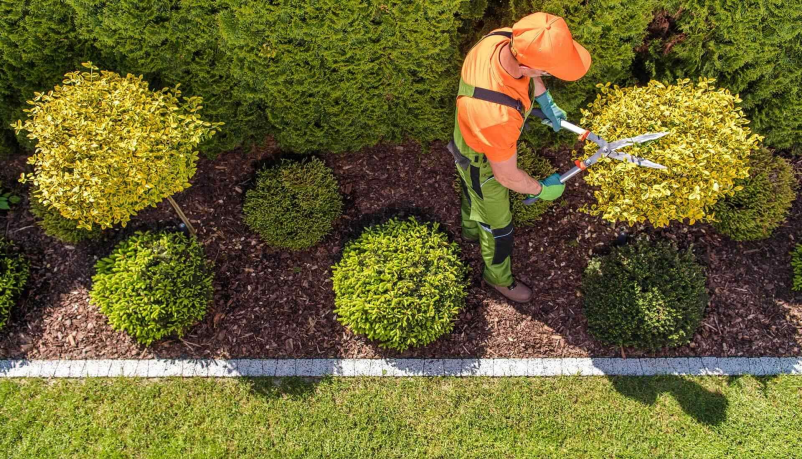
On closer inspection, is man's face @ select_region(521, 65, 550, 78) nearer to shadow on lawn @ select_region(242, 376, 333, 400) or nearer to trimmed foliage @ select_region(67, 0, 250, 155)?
trimmed foliage @ select_region(67, 0, 250, 155)

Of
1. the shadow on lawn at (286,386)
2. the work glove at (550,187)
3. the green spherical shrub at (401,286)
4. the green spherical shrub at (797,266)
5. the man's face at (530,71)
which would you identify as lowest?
the shadow on lawn at (286,386)

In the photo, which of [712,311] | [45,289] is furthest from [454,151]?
[45,289]

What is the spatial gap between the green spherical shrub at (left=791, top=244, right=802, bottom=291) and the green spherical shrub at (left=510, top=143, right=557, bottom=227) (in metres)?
2.86

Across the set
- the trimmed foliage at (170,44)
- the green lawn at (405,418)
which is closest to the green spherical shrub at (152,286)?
the green lawn at (405,418)

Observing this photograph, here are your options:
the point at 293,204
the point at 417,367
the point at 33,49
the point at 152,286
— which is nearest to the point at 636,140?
the point at 417,367

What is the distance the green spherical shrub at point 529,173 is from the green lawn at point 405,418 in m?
1.81

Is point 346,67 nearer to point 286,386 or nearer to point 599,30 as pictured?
A: point 599,30

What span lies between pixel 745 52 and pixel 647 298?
257 centimetres

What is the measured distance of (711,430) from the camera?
542 cm

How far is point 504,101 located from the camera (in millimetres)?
4039

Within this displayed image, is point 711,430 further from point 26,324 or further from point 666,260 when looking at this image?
point 26,324

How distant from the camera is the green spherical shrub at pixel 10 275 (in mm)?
5637

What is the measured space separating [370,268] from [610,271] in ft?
8.39

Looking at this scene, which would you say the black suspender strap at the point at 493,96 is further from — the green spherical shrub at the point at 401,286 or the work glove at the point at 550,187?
the green spherical shrub at the point at 401,286
